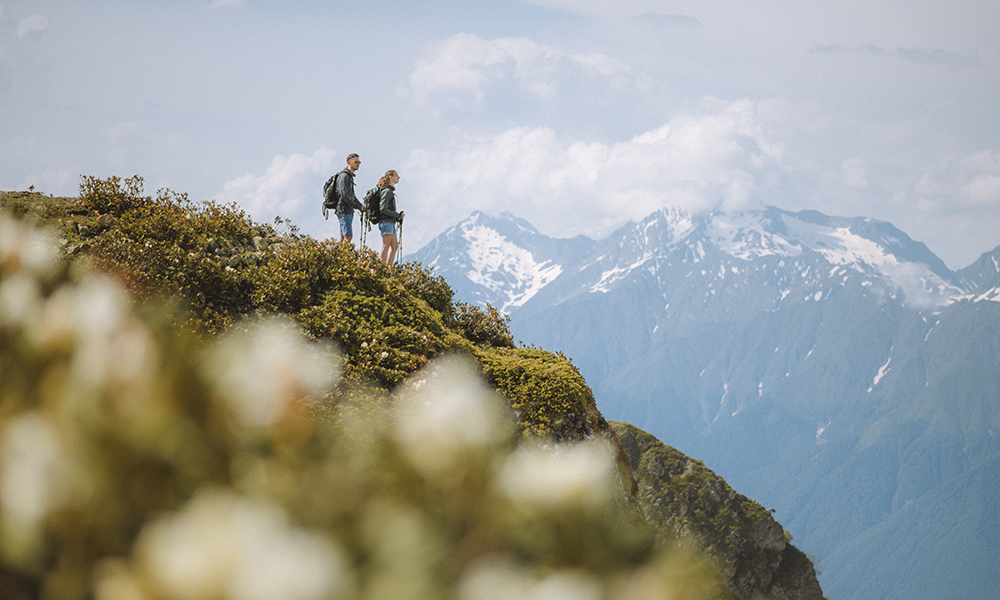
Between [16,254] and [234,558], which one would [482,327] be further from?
[234,558]

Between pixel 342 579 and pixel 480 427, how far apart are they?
0.58m

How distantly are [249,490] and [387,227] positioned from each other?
Result: 50.7ft

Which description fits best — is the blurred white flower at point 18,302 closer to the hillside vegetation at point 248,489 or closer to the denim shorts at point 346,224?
the hillside vegetation at point 248,489

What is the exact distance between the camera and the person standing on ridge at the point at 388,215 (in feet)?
53.7

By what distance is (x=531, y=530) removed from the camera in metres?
1.51

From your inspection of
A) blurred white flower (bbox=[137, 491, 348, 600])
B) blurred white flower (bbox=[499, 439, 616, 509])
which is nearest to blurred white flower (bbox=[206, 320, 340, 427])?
blurred white flower (bbox=[137, 491, 348, 600])

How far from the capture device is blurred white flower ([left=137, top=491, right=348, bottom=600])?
989mm

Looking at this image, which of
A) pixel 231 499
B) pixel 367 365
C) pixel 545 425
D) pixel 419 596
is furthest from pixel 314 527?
pixel 545 425

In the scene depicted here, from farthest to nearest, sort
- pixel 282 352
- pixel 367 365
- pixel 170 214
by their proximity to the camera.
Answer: pixel 170 214
pixel 367 365
pixel 282 352

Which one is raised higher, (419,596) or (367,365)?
(367,365)

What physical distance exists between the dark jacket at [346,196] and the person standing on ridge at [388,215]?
2.14ft

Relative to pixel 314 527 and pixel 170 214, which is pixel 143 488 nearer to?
pixel 314 527

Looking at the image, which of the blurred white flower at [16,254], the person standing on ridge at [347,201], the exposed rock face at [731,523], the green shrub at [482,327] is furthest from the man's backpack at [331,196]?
the exposed rock face at [731,523]

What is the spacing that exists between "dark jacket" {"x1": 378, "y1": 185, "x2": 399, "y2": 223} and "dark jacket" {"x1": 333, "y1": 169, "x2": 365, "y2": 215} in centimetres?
61
